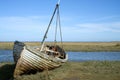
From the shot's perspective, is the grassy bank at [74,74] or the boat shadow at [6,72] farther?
the boat shadow at [6,72]

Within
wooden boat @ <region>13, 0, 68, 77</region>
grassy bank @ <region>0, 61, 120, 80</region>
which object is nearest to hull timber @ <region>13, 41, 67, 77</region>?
wooden boat @ <region>13, 0, 68, 77</region>

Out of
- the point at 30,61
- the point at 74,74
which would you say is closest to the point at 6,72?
the point at 30,61

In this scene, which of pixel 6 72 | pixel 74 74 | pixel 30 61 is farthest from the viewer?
pixel 6 72

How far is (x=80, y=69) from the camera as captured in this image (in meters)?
19.6

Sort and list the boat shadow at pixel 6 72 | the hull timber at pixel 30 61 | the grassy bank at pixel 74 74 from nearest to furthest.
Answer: the grassy bank at pixel 74 74 → the hull timber at pixel 30 61 → the boat shadow at pixel 6 72

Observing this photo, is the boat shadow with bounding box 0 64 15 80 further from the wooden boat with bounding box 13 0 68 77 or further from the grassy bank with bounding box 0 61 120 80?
the wooden boat with bounding box 13 0 68 77

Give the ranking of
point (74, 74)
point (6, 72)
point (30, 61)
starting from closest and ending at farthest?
point (30, 61) < point (74, 74) < point (6, 72)

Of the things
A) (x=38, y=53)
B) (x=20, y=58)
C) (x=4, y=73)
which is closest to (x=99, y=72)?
(x=38, y=53)

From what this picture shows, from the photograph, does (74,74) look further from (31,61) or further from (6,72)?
(6,72)

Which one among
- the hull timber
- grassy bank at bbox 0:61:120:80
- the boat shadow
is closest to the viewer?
grassy bank at bbox 0:61:120:80

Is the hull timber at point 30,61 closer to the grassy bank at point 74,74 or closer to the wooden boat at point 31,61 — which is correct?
the wooden boat at point 31,61

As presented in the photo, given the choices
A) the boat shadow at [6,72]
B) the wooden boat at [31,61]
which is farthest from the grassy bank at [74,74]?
the wooden boat at [31,61]

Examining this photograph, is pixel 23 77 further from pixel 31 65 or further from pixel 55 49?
pixel 55 49

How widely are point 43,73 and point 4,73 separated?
3787 mm
